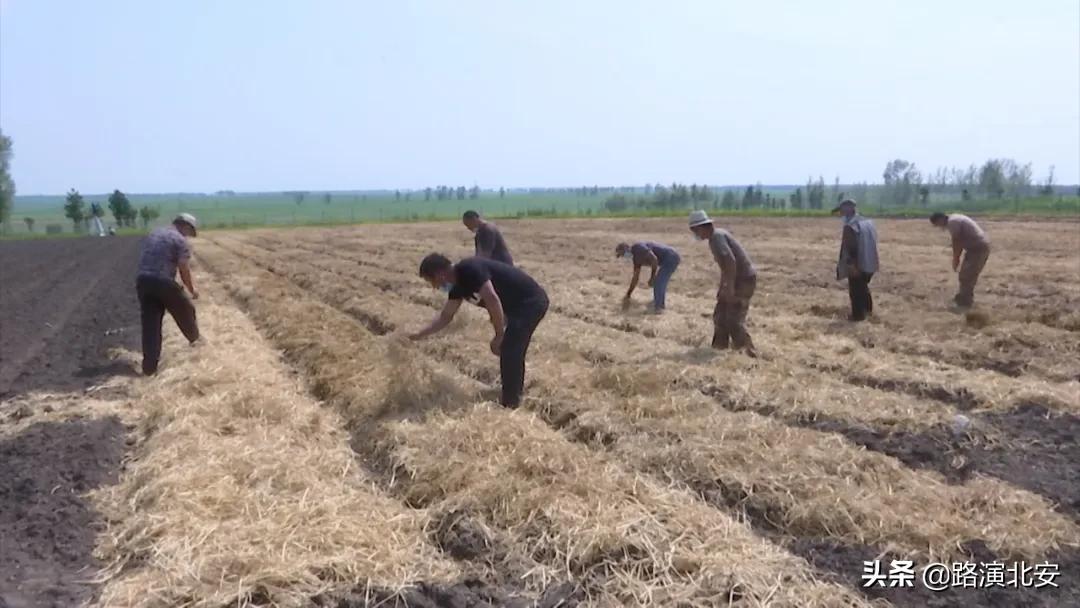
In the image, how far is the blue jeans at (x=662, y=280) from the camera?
13039 mm

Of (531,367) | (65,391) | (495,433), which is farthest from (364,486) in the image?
(65,391)

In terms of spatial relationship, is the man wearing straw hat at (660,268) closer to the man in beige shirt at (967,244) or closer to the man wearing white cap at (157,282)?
the man in beige shirt at (967,244)

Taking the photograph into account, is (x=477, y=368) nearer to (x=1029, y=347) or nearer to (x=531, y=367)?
(x=531, y=367)

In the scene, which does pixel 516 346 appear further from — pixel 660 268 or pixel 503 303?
pixel 660 268

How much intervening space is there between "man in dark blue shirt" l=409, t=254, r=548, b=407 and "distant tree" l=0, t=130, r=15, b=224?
218ft

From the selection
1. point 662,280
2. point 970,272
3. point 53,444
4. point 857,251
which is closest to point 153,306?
point 53,444

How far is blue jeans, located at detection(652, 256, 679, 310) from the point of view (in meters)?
13.0

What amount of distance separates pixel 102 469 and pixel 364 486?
1.99 m

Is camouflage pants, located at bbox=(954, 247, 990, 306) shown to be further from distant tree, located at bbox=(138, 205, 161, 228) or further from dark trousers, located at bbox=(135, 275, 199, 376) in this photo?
distant tree, located at bbox=(138, 205, 161, 228)

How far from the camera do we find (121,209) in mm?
57344

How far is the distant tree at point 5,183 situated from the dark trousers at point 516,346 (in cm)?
6661

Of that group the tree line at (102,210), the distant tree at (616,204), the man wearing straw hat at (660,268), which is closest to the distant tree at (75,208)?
the tree line at (102,210)

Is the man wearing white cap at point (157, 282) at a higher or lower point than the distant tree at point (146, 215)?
higher

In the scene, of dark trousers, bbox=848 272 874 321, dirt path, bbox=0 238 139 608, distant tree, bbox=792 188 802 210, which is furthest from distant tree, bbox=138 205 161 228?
dark trousers, bbox=848 272 874 321
